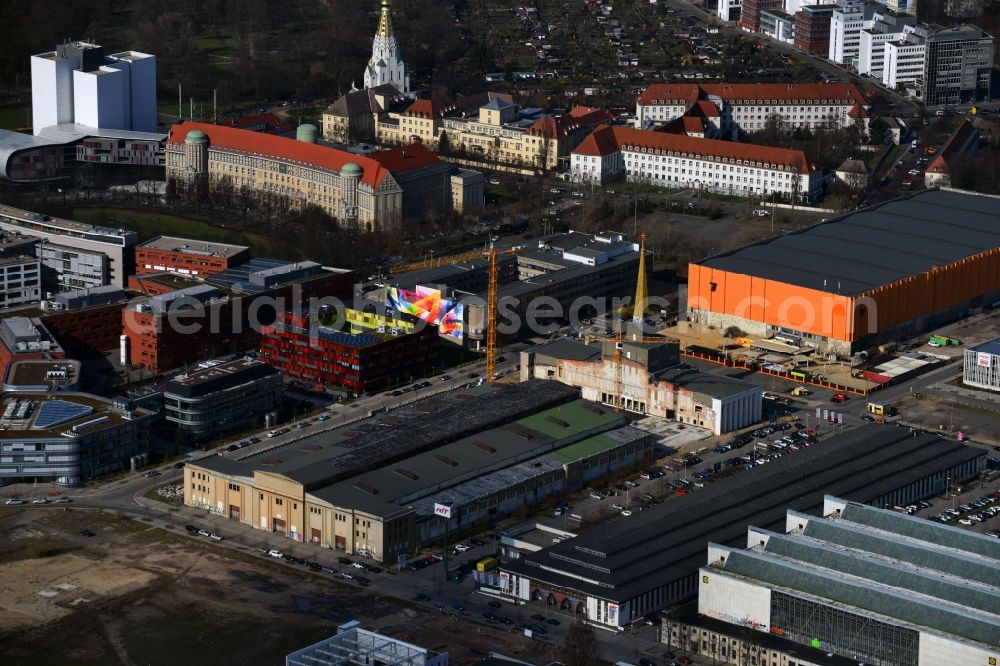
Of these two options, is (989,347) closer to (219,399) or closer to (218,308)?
(219,399)

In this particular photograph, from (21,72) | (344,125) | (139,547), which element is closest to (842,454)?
(139,547)

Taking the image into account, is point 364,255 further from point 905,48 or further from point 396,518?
point 905,48

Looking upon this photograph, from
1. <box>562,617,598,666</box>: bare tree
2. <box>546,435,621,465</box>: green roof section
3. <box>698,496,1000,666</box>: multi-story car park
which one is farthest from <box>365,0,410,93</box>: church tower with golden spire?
<box>562,617,598,666</box>: bare tree

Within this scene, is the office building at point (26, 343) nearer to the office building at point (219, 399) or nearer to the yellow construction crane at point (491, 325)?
the office building at point (219, 399)

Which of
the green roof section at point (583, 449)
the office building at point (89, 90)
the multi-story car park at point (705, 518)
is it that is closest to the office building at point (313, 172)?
the office building at point (89, 90)

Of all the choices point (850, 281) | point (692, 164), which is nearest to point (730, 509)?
point (850, 281)

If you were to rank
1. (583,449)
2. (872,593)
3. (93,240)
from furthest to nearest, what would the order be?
(93,240) → (583,449) → (872,593)
